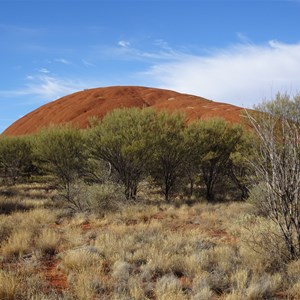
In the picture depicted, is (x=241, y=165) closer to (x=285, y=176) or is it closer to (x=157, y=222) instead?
(x=157, y=222)

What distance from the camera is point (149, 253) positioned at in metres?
8.26

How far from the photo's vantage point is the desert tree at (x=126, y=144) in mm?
18750

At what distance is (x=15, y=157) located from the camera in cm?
3225

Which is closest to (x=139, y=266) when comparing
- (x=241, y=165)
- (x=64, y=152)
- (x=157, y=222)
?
(x=157, y=222)

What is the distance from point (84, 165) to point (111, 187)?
283 inches

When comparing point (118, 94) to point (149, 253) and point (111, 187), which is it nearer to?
point (111, 187)

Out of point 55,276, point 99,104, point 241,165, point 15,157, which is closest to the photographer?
point 55,276

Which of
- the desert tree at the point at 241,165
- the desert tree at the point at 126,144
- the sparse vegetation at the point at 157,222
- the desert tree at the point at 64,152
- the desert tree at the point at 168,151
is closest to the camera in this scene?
the sparse vegetation at the point at 157,222

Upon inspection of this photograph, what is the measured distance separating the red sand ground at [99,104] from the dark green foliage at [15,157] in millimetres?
18824

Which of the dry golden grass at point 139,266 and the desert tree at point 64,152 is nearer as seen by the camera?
the dry golden grass at point 139,266

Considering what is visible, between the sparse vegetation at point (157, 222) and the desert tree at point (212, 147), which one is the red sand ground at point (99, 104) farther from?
the sparse vegetation at point (157, 222)

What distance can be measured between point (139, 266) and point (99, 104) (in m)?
52.9

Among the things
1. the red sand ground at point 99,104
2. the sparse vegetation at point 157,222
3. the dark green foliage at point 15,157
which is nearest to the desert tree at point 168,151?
the sparse vegetation at point 157,222

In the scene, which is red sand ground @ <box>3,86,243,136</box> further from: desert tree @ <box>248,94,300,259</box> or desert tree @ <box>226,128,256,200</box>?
desert tree @ <box>248,94,300,259</box>
